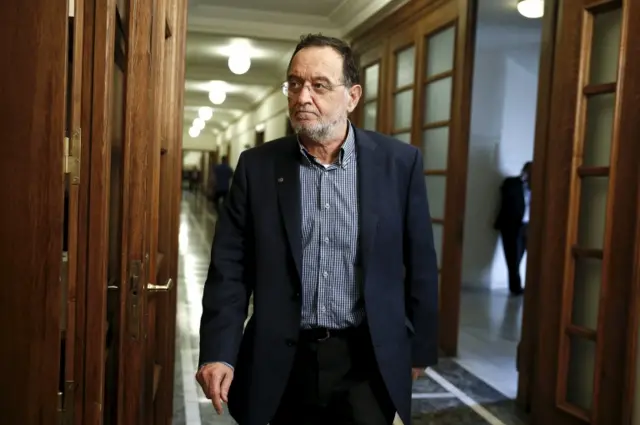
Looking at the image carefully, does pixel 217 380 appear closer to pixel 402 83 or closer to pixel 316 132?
pixel 316 132

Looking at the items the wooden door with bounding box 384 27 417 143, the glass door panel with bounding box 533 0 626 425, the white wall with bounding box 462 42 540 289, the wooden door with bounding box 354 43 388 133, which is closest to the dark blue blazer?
the glass door panel with bounding box 533 0 626 425

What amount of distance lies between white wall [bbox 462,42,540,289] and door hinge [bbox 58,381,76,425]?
564cm

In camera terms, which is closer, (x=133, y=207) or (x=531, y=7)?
(x=133, y=207)

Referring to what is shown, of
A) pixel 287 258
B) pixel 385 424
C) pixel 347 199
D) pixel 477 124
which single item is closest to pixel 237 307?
pixel 287 258

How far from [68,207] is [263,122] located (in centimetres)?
1093

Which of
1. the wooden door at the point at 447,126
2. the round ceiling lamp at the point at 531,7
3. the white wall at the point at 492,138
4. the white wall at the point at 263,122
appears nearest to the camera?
the wooden door at the point at 447,126

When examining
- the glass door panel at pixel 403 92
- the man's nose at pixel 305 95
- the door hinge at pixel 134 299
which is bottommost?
the door hinge at pixel 134 299

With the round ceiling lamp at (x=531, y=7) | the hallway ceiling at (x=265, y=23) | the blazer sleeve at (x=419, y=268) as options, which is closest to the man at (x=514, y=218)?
the round ceiling lamp at (x=531, y=7)

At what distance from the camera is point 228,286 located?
166 cm

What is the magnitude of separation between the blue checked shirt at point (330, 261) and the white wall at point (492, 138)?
5.11m

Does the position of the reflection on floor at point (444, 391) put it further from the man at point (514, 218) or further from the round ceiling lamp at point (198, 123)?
the round ceiling lamp at point (198, 123)

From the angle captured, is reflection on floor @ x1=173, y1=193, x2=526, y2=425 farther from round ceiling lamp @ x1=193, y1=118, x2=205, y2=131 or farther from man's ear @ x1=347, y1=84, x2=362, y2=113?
round ceiling lamp @ x1=193, y1=118, x2=205, y2=131

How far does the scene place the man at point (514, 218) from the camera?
6.35 m

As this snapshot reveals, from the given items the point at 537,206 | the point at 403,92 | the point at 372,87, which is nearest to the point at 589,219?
the point at 537,206
